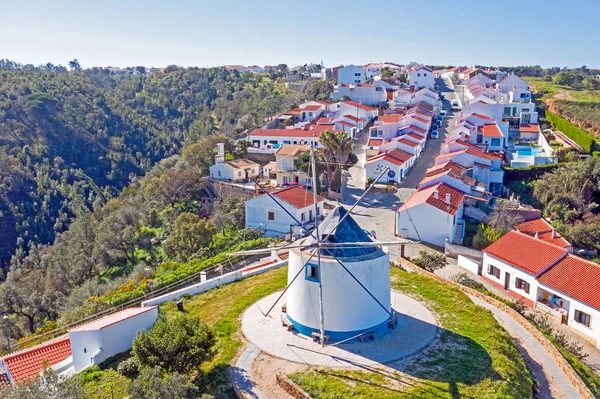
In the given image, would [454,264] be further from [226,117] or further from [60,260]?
[226,117]

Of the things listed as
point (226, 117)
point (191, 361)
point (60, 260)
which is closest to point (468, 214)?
point (191, 361)

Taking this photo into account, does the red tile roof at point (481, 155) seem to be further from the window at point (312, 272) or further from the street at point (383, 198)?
the window at point (312, 272)

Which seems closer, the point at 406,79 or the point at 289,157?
the point at 289,157

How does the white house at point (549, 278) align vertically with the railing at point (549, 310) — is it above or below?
above

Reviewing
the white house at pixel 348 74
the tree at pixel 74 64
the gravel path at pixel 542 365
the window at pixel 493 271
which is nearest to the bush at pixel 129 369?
the gravel path at pixel 542 365

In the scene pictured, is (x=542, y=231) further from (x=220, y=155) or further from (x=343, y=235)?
(x=220, y=155)

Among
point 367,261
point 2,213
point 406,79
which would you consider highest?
point 406,79
